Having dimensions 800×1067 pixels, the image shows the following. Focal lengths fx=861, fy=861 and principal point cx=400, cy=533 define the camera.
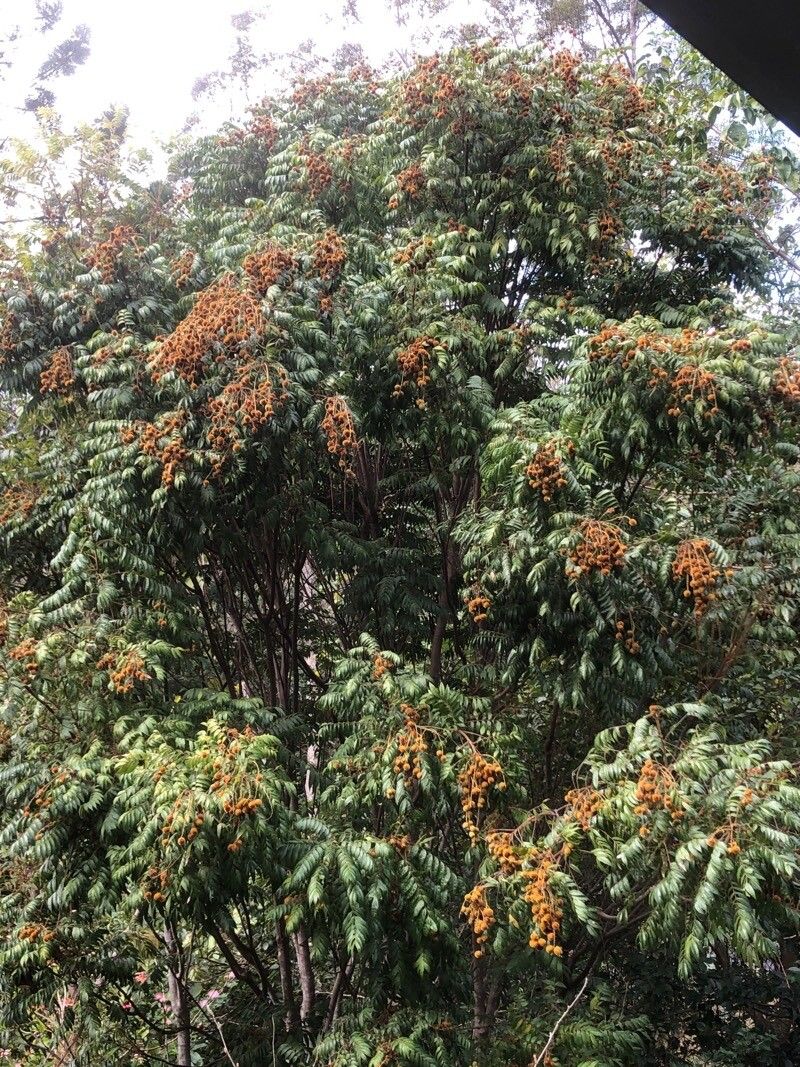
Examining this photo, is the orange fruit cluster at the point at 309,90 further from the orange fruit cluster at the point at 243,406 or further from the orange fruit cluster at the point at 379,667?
the orange fruit cluster at the point at 379,667

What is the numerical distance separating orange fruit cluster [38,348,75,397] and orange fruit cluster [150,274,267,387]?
0.64 metres

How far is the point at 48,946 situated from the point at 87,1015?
0.83 meters

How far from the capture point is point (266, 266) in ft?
13.2

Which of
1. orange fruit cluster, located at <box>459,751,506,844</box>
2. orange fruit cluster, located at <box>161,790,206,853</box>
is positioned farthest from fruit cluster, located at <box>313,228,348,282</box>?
orange fruit cluster, located at <box>161,790,206,853</box>

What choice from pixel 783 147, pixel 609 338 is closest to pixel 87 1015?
pixel 609 338

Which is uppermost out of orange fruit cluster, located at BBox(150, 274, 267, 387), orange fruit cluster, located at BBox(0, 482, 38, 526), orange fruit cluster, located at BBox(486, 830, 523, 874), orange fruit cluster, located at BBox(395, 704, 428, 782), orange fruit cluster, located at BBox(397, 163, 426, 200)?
orange fruit cluster, located at BBox(397, 163, 426, 200)

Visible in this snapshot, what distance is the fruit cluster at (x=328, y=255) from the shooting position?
13.6 ft

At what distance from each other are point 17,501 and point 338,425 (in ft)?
6.10

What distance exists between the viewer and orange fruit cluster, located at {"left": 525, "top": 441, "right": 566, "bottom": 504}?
129 inches

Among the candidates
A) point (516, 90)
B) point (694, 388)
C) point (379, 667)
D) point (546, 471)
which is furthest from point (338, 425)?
point (516, 90)

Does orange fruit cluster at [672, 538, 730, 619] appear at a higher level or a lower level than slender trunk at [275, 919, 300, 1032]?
higher

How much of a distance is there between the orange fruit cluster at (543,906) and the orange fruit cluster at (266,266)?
8.98ft

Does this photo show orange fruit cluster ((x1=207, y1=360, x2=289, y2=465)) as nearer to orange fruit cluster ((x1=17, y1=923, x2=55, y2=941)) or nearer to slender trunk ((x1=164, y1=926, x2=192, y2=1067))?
orange fruit cluster ((x1=17, y1=923, x2=55, y2=941))

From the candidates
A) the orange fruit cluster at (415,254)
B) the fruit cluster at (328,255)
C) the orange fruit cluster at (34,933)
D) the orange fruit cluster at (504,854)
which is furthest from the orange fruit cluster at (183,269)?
the orange fruit cluster at (504,854)
